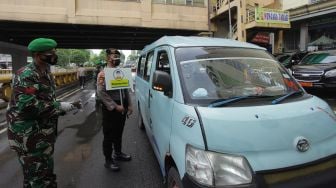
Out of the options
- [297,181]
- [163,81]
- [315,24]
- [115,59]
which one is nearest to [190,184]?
[297,181]

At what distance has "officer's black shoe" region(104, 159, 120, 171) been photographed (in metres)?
4.78

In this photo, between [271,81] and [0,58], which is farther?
[0,58]

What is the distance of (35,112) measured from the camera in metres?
2.99

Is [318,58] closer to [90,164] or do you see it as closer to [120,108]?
[120,108]

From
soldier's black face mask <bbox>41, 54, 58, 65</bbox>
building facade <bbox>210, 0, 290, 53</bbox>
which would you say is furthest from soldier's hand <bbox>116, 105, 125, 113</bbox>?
building facade <bbox>210, 0, 290, 53</bbox>

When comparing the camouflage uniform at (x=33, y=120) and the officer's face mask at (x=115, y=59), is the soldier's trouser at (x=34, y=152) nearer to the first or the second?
the camouflage uniform at (x=33, y=120)

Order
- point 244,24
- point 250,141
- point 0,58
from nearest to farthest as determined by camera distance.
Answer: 1. point 250,141
2. point 244,24
3. point 0,58

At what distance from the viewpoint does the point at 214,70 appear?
338 cm

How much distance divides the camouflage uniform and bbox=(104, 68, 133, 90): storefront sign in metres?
1.29

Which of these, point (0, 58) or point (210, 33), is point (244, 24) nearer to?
→ point (210, 33)

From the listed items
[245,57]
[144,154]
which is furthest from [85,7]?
[245,57]

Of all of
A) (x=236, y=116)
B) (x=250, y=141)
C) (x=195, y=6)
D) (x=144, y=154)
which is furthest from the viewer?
(x=195, y=6)

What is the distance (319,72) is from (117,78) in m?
8.14

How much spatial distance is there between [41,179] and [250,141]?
215 centimetres
